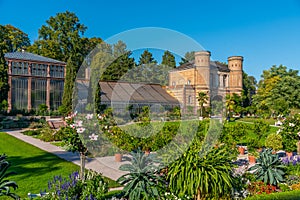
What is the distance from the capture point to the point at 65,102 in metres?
23.7

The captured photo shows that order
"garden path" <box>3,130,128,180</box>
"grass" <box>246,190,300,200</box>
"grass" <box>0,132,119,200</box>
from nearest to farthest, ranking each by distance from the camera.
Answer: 1. "grass" <box>246,190,300,200</box>
2. "grass" <box>0,132,119,200</box>
3. "garden path" <box>3,130,128,180</box>

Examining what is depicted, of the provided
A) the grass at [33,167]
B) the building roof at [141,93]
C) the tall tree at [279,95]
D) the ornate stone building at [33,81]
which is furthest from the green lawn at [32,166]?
the tall tree at [279,95]

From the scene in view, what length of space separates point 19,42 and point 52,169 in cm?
3562

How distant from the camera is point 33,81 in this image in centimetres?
2433

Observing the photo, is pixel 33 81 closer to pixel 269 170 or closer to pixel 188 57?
pixel 188 57

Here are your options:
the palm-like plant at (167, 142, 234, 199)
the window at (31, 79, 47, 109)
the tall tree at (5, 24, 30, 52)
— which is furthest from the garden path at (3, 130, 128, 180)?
the tall tree at (5, 24, 30, 52)

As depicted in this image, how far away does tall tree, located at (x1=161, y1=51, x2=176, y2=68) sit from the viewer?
18.9 ft

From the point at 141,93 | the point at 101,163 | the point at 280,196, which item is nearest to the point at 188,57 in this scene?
the point at 280,196

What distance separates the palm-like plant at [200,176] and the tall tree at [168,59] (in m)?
2.02

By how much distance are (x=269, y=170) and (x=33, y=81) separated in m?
22.7

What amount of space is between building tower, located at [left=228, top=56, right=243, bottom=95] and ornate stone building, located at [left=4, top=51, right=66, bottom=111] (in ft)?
71.8

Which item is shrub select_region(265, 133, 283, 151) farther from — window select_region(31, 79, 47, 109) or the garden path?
window select_region(31, 79, 47, 109)

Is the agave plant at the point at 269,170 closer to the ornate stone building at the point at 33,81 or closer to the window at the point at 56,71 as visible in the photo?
the ornate stone building at the point at 33,81

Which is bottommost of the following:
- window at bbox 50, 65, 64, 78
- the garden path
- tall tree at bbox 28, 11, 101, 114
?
the garden path
